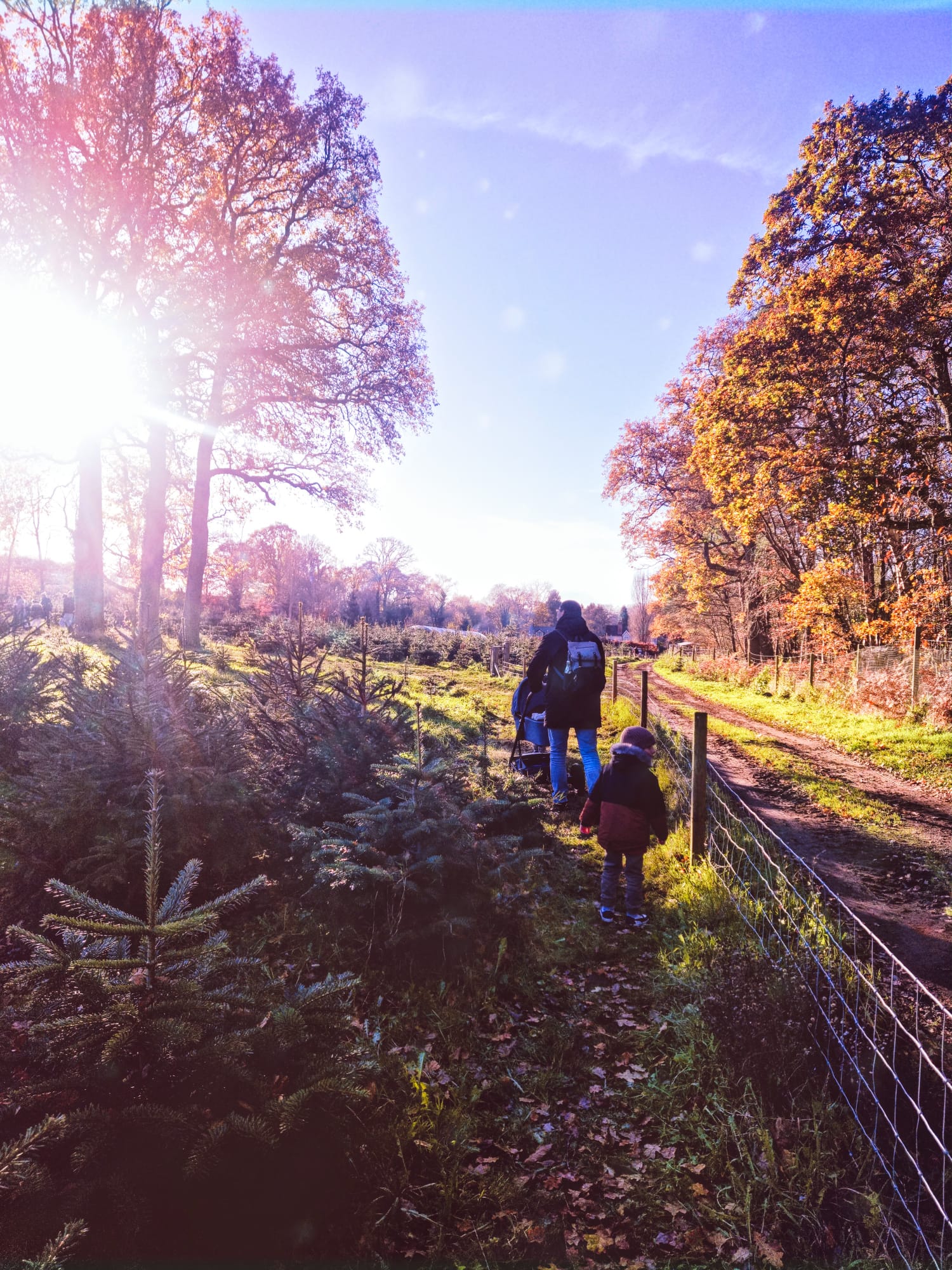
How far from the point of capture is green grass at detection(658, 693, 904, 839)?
6605 mm

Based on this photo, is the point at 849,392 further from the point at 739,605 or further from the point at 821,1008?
the point at 739,605

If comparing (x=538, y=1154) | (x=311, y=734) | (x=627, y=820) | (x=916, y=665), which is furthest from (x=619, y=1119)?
(x=916, y=665)

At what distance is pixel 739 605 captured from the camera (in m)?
29.1

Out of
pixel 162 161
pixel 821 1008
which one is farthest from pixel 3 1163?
pixel 162 161

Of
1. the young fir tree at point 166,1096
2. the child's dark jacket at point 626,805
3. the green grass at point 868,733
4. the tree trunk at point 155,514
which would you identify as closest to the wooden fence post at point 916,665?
the green grass at point 868,733

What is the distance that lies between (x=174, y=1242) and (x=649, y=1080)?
2.41 meters

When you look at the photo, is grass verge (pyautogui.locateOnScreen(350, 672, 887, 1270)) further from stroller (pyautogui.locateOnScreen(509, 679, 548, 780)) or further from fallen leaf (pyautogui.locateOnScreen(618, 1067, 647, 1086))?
stroller (pyautogui.locateOnScreen(509, 679, 548, 780))

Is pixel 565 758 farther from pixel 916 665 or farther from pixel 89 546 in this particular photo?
pixel 89 546

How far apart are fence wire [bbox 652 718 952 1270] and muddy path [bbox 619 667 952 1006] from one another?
32cm

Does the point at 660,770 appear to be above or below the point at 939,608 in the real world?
below

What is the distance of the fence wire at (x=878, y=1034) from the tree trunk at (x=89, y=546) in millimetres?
16289

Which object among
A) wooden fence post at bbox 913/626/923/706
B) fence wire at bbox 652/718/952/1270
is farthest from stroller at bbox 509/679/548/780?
wooden fence post at bbox 913/626/923/706

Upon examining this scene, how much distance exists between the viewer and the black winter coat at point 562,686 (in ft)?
20.7

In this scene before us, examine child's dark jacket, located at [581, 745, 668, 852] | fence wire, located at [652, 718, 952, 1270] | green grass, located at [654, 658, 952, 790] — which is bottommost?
fence wire, located at [652, 718, 952, 1270]
